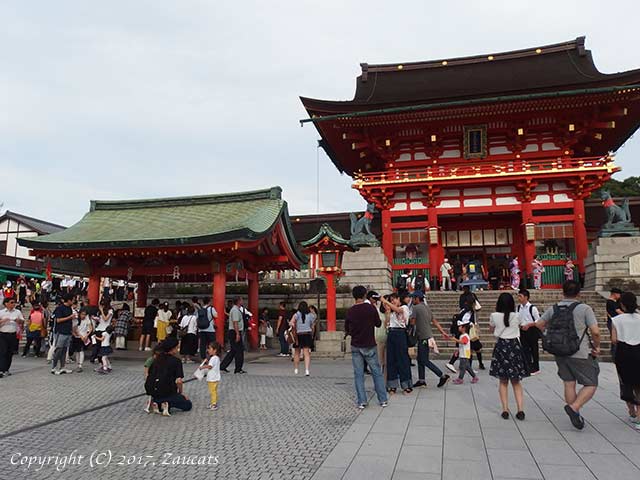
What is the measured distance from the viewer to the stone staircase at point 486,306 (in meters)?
13.9

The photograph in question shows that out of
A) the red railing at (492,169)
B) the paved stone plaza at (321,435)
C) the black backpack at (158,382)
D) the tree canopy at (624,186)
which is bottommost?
the paved stone plaza at (321,435)

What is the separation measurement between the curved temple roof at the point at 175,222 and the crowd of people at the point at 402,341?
212 centimetres

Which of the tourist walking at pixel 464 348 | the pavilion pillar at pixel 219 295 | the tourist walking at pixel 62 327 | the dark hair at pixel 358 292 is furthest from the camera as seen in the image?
the pavilion pillar at pixel 219 295

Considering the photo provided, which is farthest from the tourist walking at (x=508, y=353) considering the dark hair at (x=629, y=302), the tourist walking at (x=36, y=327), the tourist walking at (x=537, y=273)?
the tourist walking at (x=537, y=273)

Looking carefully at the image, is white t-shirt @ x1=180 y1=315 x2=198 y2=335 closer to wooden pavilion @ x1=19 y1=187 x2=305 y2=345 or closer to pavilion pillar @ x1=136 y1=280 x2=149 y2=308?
wooden pavilion @ x1=19 y1=187 x2=305 y2=345

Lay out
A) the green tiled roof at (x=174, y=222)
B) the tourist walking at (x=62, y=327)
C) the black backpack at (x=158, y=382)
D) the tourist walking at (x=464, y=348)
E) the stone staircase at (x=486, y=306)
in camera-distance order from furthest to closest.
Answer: the stone staircase at (x=486, y=306), the green tiled roof at (x=174, y=222), the tourist walking at (x=62, y=327), the tourist walking at (x=464, y=348), the black backpack at (x=158, y=382)

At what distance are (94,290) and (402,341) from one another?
1097 cm

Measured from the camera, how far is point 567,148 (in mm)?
22016

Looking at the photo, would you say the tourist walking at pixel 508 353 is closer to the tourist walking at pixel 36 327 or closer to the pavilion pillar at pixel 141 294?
the tourist walking at pixel 36 327

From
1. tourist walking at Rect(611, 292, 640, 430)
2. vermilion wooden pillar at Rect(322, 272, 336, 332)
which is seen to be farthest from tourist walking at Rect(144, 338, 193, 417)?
vermilion wooden pillar at Rect(322, 272, 336, 332)

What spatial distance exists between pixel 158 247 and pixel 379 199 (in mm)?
12793

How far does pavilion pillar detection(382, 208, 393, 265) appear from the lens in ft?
73.5

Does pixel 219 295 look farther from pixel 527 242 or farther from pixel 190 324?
pixel 527 242

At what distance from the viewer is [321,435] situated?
18.7 feet
